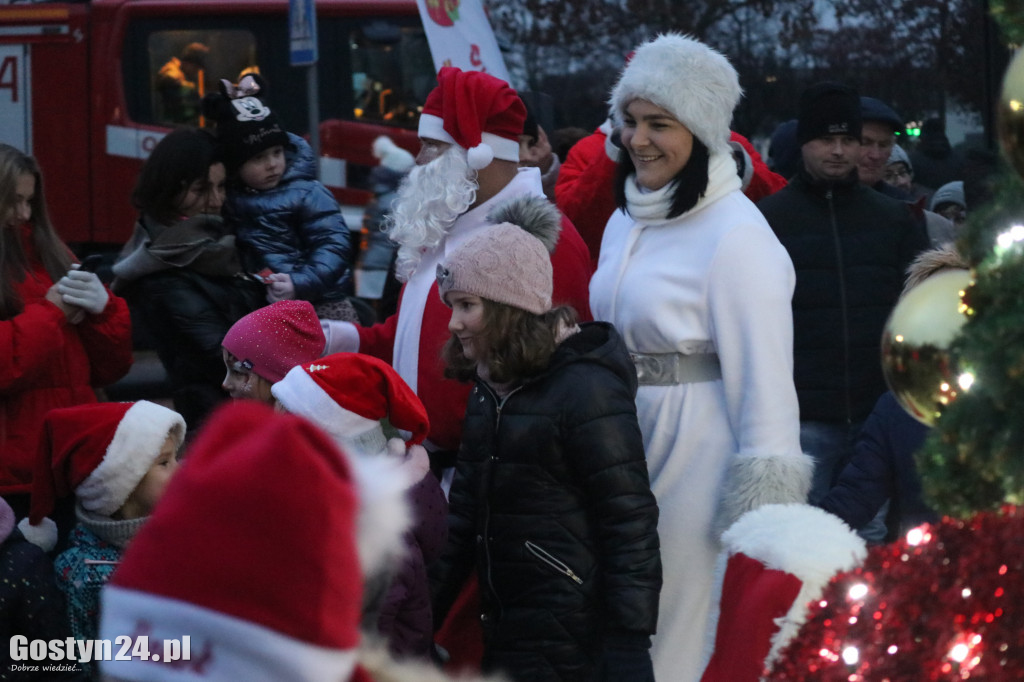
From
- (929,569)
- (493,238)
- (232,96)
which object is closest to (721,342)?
(493,238)

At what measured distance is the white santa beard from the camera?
14.3ft

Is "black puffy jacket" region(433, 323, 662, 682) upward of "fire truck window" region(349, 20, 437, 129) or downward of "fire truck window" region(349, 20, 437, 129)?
upward

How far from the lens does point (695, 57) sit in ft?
12.6

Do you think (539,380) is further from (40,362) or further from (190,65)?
(190,65)

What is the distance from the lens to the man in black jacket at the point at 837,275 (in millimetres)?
Answer: 4988

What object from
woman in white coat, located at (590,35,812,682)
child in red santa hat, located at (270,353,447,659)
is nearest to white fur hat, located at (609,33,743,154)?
woman in white coat, located at (590,35,812,682)

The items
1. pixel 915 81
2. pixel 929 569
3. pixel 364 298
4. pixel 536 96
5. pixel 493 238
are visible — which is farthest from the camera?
pixel 915 81

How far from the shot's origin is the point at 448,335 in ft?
13.4

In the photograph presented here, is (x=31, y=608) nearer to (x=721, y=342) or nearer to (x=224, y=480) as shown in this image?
(x=721, y=342)

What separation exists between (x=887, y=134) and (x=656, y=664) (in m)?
3.73

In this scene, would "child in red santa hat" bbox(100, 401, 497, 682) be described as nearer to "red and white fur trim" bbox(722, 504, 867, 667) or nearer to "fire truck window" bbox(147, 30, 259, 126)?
"red and white fur trim" bbox(722, 504, 867, 667)

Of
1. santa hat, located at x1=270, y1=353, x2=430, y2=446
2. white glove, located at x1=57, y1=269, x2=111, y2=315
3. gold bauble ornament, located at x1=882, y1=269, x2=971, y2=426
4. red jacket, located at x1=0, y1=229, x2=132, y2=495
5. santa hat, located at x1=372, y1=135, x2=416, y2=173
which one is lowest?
santa hat, located at x1=372, y1=135, x2=416, y2=173

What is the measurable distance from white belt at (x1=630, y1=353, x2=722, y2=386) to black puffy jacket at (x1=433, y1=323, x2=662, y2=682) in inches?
10.1

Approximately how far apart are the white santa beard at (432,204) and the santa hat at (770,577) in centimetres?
232
